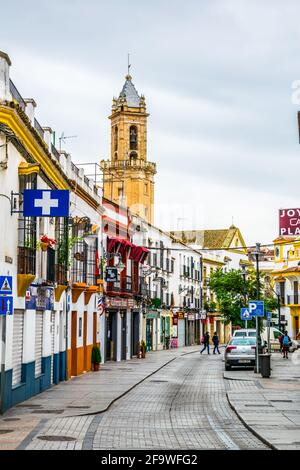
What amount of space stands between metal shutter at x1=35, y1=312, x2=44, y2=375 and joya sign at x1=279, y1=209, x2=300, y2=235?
7.93 meters

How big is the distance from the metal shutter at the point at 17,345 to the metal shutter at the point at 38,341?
2.30m

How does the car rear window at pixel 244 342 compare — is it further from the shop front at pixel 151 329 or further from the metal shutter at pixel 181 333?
the metal shutter at pixel 181 333

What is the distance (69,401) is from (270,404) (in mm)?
5502

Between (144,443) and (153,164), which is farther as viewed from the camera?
(153,164)

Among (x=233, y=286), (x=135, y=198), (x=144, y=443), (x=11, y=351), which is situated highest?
(x=135, y=198)

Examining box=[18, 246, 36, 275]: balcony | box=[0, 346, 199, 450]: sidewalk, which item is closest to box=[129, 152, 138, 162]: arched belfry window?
box=[0, 346, 199, 450]: sidewalk

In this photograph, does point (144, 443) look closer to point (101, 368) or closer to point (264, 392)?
point (264, 392)

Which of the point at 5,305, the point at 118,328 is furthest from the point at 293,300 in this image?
the point at 5,305

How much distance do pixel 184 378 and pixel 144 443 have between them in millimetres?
17990

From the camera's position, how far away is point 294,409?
1942 cm

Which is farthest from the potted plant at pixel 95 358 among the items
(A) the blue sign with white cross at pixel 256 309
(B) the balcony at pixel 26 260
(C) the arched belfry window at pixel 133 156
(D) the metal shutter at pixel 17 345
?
(C) the arched belfry window at pixel 133 156

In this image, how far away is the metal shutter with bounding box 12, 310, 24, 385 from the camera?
68.2 ft

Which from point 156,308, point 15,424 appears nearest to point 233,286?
point 156,308

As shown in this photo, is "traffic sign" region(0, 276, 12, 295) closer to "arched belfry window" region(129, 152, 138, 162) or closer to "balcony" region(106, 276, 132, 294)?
"balcony" region(106, 276, 132, 294)
